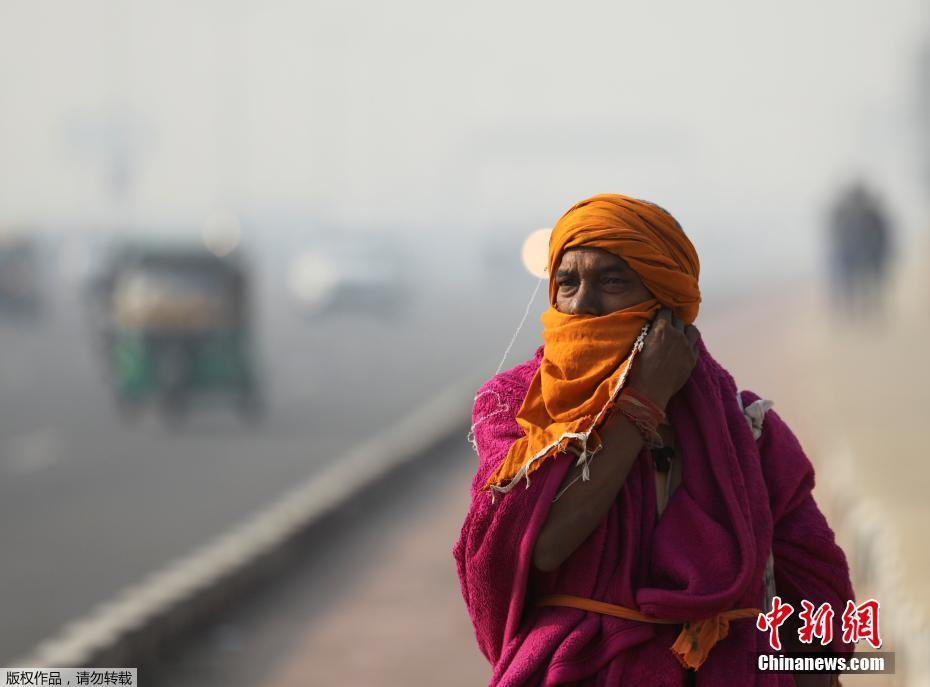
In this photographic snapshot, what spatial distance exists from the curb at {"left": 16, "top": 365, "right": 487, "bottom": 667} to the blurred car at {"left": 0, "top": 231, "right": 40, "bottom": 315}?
20.5 meters

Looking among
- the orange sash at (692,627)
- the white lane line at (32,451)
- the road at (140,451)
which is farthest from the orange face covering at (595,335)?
the white lane line at (32,451)

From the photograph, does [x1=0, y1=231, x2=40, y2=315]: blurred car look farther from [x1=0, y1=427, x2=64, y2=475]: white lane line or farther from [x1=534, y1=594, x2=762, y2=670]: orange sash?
[x1=534, y1=594, x2=762, y2=670]: orange sash

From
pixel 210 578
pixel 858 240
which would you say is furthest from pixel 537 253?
pixel 858 240

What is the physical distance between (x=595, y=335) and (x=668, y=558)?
38 cm

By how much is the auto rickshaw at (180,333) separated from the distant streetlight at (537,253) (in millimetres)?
12930

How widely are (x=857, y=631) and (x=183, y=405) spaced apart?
13752mm

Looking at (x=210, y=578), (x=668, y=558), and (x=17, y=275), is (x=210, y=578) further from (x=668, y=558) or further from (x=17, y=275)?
(x=17, y=275)

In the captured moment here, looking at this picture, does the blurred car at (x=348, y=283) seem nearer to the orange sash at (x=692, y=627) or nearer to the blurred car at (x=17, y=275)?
the blurred car at (x=17, y=275)

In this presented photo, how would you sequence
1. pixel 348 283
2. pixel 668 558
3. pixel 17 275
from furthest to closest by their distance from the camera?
pixel 348 283
pixel 17 275
pixel 668 558

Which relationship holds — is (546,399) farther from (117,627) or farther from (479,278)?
(479,278)

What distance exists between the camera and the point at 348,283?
35.7 meters

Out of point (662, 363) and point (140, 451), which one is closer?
point (662, 363)

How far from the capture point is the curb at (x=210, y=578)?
6371 mm

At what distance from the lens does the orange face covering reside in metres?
2.51
